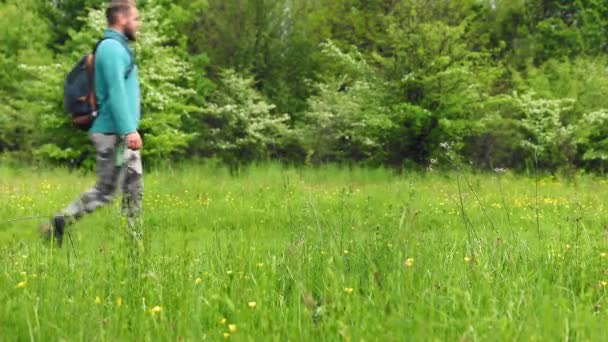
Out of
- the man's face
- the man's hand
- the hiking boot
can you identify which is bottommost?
the hiking boot

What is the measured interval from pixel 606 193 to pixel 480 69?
7688 millimetres

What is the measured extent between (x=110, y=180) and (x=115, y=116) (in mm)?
595

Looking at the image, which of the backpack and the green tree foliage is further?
the green tree foliage

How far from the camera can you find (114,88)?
4.99 metres

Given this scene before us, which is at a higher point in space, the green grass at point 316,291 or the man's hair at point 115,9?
the man's hair at point 115,9

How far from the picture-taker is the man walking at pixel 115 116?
16.4 feet

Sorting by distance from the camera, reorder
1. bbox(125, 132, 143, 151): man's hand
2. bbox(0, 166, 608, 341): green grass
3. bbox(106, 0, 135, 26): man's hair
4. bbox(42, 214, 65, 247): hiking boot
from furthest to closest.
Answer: bbox(106, 0, 135, 26): man's hair
bbox(125, 132, 143, 151): man's hand
bbox(42, 214, 65, 247): hiking boot
bbox(0, 166, 608, 341): green grass

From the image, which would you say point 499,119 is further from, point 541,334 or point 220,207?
point 541,334

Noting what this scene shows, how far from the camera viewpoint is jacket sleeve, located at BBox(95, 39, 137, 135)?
4969 millimetres

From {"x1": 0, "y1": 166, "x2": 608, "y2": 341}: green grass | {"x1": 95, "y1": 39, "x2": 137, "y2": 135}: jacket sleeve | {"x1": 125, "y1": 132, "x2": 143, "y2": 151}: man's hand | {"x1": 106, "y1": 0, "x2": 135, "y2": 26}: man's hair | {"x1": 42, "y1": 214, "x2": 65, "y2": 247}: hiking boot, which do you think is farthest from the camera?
{"x1": 106, "y1": 0, "x2": 135, "y2": 26}: man's hair

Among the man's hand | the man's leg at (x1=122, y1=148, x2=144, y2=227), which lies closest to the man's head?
the man's hand

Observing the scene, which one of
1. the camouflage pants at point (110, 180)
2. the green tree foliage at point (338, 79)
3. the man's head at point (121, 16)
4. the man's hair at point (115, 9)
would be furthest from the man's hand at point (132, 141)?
the green tree foliage at point (338, 79)

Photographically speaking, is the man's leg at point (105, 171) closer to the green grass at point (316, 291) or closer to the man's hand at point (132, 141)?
the man's hand at point (132, 141)

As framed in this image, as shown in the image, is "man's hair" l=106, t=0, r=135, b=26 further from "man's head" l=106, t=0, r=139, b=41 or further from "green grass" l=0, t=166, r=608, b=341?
"green grass" l=0, t=166, r=608, b=341
